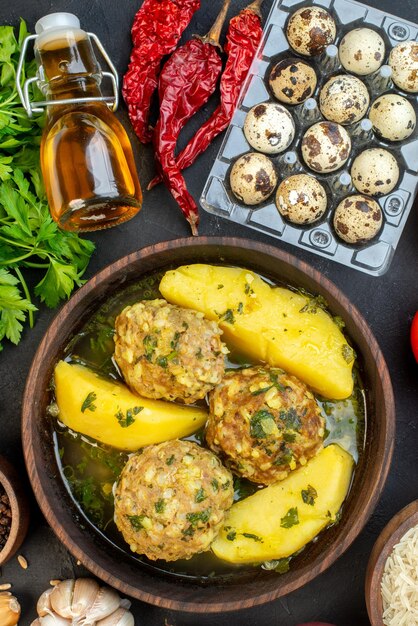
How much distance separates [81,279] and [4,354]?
49 centimetres

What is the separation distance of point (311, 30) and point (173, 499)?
2.04 meters

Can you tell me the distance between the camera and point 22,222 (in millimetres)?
3137

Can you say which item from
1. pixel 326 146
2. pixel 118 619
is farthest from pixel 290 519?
pixel 326 146

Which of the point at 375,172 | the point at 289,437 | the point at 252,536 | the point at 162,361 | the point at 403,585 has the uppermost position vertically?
the point at 375,172

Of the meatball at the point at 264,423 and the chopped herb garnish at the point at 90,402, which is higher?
the meatball at the point at 264,423

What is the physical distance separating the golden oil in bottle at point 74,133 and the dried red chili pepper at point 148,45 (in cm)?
32

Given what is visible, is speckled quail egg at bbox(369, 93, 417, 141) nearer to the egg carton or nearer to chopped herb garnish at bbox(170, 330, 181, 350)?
the egg carton

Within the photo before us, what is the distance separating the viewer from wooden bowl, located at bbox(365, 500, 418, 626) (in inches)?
117

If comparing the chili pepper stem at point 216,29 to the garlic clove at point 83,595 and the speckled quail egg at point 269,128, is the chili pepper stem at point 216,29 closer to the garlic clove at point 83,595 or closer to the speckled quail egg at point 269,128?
the speckled quail egg at point 269,128

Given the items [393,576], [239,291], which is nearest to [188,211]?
[239,291]

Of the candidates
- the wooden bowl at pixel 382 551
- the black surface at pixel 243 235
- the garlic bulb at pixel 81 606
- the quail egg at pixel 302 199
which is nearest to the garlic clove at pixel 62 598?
the garlic bulb at pixel 81 606

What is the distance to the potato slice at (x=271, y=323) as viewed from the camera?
2.94 m

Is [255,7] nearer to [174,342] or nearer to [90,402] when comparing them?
[174,342]

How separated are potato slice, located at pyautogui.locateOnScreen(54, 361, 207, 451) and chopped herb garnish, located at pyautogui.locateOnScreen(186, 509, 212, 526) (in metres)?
0.36
